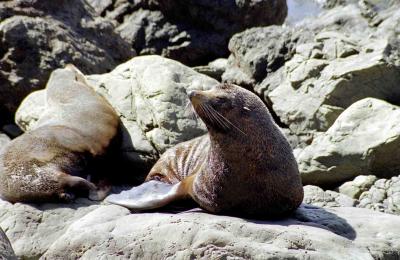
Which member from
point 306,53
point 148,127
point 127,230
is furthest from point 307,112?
point 127,230

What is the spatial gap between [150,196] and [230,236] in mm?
1344

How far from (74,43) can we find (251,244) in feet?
23.0

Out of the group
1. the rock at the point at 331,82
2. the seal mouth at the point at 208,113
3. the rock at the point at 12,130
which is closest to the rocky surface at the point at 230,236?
the seal mouth at the point at 208,113

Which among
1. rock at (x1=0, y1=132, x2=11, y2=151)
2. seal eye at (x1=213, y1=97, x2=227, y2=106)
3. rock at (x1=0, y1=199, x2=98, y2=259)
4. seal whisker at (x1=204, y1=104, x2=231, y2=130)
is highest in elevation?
seal eye at (x1=213, y1=97, x2=227, y2=106)

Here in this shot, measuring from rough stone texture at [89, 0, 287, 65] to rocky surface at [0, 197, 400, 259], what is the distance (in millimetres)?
6618

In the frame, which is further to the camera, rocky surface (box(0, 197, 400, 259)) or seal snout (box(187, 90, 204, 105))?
seal snout (box(187, 90, 204, 105))

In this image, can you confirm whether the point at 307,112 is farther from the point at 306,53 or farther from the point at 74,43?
the point at 74,43

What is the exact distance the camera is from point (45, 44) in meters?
11.9

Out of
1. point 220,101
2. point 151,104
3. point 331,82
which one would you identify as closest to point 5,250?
point 220,101

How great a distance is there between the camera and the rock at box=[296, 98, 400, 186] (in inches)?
340

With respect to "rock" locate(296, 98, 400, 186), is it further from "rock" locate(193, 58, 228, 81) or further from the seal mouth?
"rock" locate(193, 58, 228, 81)

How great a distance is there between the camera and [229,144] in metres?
6.41

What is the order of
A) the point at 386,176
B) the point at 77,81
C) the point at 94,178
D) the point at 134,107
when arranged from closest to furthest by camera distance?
the point at 386,176, the point at 94,178, the point at 134,107, the point at 77,81

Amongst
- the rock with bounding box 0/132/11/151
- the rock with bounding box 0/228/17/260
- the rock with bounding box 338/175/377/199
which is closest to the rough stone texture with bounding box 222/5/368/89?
the rock with bounding box 338/175/377/199
